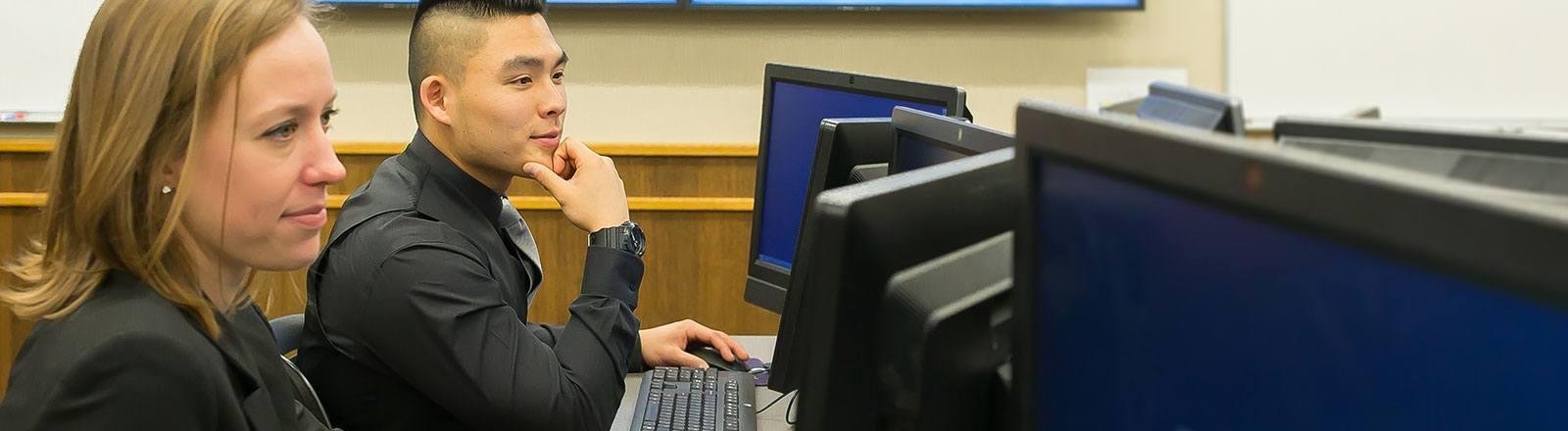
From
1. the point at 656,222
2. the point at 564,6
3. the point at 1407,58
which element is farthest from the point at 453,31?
the point at 1407,58

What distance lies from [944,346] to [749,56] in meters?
2.92

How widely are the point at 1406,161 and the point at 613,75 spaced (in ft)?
9.88

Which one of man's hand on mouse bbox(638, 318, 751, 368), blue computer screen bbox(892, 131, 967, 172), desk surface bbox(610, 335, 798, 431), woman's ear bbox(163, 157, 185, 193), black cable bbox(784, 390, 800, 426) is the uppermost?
woman's ear bbox(163, 157, 185, 193)

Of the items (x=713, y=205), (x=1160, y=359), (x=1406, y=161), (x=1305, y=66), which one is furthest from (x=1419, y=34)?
(x=1160, y=359)

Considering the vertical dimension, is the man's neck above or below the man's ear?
below

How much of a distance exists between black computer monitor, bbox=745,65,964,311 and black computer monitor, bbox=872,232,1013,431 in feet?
3.97

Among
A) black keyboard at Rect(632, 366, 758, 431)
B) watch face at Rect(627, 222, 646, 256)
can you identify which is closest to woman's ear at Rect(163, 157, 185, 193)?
black keyboard at Rect(632, 366, 758, 431)

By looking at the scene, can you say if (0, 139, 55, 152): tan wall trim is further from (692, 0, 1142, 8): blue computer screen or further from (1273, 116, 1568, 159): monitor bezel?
(1273, 116, 1568, 159): monitor bezel

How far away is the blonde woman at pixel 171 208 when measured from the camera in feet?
3.25

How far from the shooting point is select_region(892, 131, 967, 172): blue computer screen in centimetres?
140

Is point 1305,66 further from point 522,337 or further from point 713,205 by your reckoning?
point 522,337

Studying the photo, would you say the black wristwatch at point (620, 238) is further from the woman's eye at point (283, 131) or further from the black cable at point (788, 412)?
the woman's eye at point (283, 131)

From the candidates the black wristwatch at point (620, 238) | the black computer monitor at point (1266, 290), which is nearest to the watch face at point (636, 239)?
the black wristwatch at point (620, 238)

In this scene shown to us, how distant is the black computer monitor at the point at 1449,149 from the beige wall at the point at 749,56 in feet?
9.24
